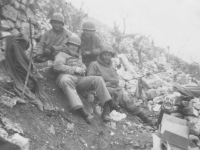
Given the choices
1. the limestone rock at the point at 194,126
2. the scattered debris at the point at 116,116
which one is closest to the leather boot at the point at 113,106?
the scattered debris at the point at 116,116

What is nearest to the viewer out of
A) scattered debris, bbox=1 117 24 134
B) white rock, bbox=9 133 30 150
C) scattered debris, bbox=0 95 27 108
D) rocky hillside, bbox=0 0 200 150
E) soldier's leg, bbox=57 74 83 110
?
white rock, bbox=9 133 30 150

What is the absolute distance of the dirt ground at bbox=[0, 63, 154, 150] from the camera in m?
2.78

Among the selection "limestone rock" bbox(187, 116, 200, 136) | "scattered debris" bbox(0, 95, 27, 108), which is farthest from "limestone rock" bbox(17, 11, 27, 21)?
"limestone rock" bbox(187, 116, 200, 136)

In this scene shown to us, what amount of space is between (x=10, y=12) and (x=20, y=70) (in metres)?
3.00

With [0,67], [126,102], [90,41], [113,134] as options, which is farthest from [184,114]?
[0,67]

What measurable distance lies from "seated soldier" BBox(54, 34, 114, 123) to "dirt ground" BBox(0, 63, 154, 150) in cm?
22

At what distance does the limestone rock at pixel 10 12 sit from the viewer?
5.49 meters

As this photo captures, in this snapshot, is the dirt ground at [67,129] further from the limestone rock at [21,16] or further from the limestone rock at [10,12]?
the limestone rock at [21,16]

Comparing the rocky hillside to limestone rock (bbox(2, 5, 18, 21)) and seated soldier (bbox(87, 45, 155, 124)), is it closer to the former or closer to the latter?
limestone rock (bbox(2, 5, 18, 21))

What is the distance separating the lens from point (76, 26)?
33.1 ft

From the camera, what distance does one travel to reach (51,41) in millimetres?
5070

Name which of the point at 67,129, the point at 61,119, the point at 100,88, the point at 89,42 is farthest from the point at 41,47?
the point at 67,129

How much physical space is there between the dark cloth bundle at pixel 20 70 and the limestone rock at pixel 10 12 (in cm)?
263

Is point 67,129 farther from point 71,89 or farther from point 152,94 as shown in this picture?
point 152,94
